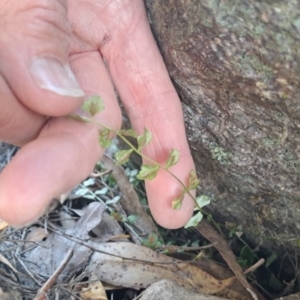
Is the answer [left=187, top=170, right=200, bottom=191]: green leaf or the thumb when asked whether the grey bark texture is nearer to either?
[left=187, top=170, right=200, bottom=191]: green leaf

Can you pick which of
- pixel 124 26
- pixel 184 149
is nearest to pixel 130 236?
pixel 184 149

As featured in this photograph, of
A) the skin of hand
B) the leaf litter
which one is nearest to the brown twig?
the leaf litter

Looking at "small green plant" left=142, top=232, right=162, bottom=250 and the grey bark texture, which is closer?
the grey bark texture

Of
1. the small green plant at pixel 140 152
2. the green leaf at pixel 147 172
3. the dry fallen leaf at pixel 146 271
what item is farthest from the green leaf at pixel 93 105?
the dry fallen leaf at pixel 146 271

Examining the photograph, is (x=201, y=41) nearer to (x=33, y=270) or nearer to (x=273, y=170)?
(x=273, y=170)

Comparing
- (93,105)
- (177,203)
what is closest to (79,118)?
(93,105)

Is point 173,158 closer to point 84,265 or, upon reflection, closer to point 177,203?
point 177,203
